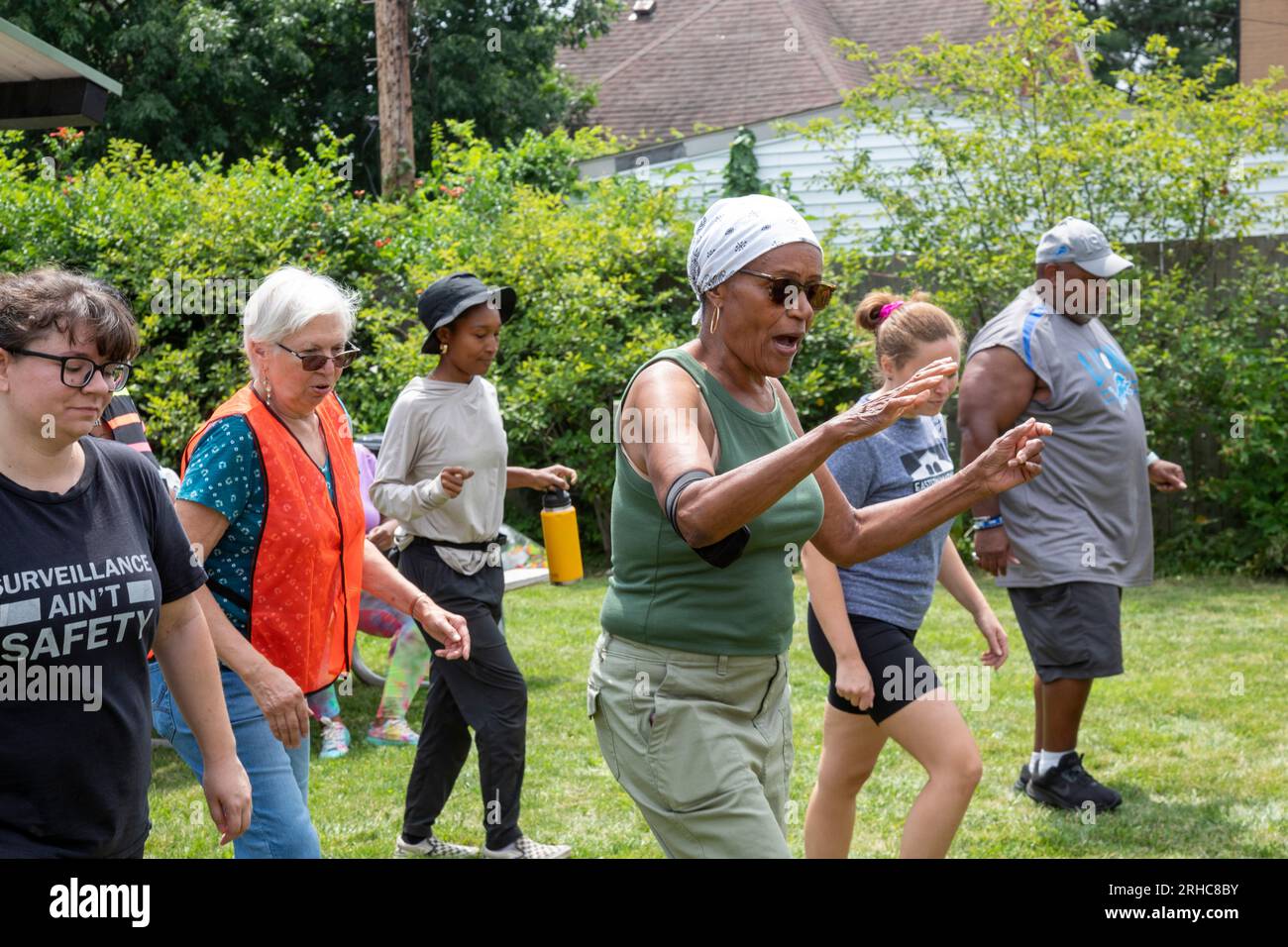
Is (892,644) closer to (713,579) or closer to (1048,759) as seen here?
(713,579)

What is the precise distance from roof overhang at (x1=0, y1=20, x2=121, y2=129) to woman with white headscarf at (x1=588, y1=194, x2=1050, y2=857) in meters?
4.26

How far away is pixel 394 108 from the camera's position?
1781cm

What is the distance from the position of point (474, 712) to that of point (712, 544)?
2923mm

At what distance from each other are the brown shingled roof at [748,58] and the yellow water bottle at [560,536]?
56.8ft

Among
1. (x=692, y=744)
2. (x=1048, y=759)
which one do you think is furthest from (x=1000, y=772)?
(x=692, y=744)

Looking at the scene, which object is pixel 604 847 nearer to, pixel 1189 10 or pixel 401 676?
pixel 401 676

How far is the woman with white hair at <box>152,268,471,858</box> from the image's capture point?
11.5 ft

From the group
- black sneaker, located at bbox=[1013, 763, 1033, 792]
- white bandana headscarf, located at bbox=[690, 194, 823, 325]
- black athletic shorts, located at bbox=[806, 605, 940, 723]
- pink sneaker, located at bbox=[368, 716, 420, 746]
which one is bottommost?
pink sneaker, located at bbox=[368, 716, 420, 746]

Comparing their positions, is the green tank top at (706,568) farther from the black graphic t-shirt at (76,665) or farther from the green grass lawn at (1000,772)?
the green grass lawn at (1000,772)

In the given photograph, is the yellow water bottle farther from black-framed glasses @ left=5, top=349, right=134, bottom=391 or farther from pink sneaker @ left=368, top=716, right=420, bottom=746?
black-framed glasses @ left=5, top=349, right=134, bottom=391

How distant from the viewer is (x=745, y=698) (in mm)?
3131

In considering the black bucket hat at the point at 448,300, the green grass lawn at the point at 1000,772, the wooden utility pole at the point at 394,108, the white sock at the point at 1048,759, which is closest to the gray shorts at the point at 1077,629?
the white sock at the point at 1048,759

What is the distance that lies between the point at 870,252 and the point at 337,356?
32.5 ft

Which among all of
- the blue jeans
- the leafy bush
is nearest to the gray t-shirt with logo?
the blue jeans
